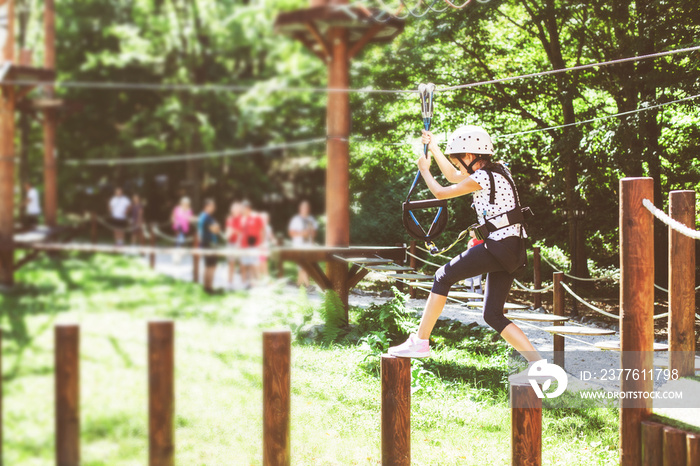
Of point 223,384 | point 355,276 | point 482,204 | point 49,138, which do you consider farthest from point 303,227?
point 355,276

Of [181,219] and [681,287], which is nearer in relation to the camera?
[181,219]

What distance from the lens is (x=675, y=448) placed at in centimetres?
231

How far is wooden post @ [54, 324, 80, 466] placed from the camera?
1.88 m

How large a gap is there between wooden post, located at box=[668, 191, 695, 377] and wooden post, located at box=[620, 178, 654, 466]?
56cm

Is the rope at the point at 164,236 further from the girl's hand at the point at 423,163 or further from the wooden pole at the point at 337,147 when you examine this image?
the girl's hand at the point at 423,163

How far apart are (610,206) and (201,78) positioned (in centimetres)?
626

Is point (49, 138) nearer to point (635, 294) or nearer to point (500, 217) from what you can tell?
point (500, 217)

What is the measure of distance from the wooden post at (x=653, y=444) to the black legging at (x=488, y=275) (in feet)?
2.10

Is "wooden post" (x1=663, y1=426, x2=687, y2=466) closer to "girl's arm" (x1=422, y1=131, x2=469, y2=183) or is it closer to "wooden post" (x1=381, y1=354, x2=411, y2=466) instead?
"wooden post" (x1=381, y1=354, x2=411, y2=466)

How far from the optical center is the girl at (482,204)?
2.58 meters

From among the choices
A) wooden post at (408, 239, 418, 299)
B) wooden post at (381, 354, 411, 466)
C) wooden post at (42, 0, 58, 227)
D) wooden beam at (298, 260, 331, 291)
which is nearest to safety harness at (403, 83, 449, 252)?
wooden post at (381, 354, 411, 466)

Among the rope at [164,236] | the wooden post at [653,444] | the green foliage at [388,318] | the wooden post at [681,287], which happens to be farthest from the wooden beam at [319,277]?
the wooden post at [653,444]

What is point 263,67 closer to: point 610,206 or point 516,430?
point 516,430

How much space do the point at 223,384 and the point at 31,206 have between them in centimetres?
194
